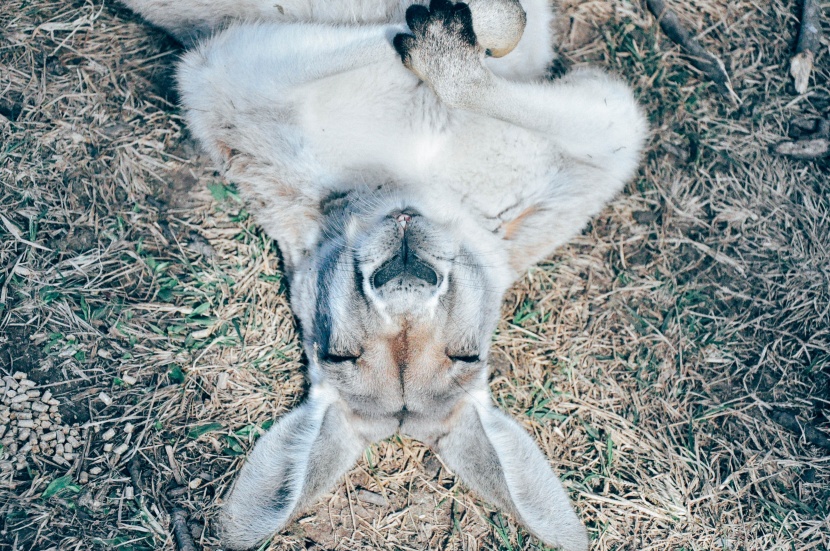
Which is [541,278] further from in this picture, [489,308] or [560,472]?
[560,472]

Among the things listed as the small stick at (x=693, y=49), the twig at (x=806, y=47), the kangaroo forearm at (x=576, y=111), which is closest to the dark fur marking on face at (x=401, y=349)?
the kangaroo forearm at (x=576, y=111)

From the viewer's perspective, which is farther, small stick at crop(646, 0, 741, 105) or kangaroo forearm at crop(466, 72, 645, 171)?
small stick at crop(646, 0, 741, 105)

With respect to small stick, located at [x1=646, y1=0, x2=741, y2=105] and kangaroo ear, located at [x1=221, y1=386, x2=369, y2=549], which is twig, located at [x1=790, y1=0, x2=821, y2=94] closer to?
small stick, located at [x1=646, y1=0, x2=741, y2=105]

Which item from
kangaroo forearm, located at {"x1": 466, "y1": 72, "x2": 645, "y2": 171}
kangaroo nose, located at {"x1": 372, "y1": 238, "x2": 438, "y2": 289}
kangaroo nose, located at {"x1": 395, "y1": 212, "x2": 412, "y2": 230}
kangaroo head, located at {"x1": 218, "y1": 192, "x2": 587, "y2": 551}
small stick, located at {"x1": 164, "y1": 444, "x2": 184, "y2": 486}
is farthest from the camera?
small stick, located at {"x1": 164, "y1": 444, "x2": 184, "y2": 486}

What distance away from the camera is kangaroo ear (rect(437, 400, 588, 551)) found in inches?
112

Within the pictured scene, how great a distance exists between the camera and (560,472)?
11.7 feet

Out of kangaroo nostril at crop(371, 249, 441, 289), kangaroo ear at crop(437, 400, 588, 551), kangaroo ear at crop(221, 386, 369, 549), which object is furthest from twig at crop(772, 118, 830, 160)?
kangaroo ear at crop(221, 386, 369, 549)

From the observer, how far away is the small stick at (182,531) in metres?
3.31

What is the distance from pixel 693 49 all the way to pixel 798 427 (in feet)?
7.37

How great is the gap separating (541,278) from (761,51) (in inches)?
75.3

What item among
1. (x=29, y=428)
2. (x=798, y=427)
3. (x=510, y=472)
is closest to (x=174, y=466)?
(x=29, y=428)

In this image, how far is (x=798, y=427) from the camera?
357 cm

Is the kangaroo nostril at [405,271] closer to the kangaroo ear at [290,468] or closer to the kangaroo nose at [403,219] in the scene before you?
the kangaroo nose at [403,219]

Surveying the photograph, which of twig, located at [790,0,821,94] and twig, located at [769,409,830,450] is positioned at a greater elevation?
twig, located at [790,0,821,94]
